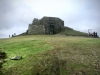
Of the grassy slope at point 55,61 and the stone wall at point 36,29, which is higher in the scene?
the stone wall at point 36,29

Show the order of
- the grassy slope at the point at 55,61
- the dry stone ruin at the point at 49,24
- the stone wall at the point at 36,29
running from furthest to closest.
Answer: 1. the dry stone ruin at the point at 49,24
2. the stone wall at the point at 36,29
3. the grassy slope at the point at 55,61

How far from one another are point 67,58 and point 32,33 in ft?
92.2

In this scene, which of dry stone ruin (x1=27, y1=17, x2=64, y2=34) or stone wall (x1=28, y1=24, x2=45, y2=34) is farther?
dry stone ruin (x1=27, y1=17, x2=64, y2=34)

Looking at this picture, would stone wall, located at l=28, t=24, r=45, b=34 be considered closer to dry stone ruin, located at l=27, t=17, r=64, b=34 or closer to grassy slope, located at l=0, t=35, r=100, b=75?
dry stone ruin, located at l=27, t=17, r=64, b=34

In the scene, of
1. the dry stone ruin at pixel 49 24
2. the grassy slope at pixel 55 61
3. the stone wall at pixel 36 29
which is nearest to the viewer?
the grassy slope at pixel 55 61

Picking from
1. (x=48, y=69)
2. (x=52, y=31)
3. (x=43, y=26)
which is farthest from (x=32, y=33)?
(x=48, y=69)

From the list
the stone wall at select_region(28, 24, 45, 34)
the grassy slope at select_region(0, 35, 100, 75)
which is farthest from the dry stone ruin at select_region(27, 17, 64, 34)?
the grassy slope at select_region(0, 35, 100, 75)

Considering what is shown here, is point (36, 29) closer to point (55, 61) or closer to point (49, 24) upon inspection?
point (49, 24)

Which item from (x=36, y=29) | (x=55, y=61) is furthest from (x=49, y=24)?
(x=55, y=61)

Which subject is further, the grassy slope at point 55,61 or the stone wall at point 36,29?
the stone wall at point 36,29

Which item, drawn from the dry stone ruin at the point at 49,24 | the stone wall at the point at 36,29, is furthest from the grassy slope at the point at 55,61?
the dry stone ruin at the point at 49,24

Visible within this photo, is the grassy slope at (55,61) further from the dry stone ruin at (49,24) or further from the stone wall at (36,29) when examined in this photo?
the dry stone ruin at (49,24)

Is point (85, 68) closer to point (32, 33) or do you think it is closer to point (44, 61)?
point (44, 61)

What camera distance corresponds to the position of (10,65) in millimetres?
18688
